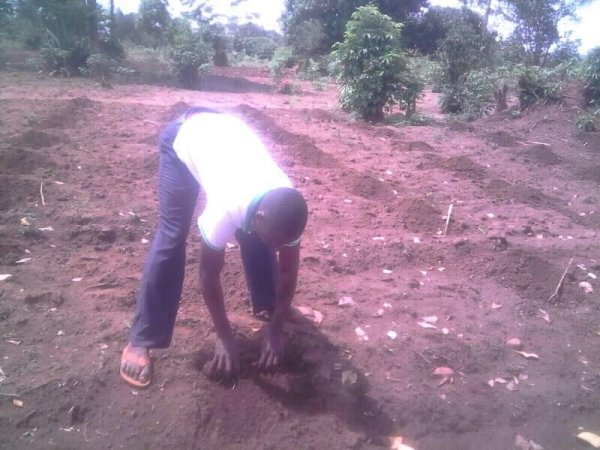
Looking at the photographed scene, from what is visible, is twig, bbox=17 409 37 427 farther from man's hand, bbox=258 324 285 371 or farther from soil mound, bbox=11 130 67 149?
soil mound, bbox=11 130 67 149

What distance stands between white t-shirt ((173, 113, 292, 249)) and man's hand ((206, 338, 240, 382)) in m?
0.61

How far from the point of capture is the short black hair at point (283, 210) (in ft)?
5.60

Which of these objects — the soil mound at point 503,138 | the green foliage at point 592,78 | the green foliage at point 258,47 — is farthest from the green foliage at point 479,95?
the green foliage at point 258,47

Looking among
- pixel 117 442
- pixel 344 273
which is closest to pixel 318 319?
pixel 344 273

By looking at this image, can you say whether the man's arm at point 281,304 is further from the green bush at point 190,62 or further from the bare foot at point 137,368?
the green bush at point 190,62

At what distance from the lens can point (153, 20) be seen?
20.4m

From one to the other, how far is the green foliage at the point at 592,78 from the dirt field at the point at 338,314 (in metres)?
4.82

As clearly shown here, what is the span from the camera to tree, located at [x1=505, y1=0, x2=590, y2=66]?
623 inches

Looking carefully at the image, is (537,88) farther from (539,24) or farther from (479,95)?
(539,24)

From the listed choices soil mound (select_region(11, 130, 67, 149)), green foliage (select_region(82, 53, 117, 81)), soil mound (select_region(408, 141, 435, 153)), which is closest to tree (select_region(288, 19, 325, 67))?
green foliage (select_region(82, 53, 117, 81))

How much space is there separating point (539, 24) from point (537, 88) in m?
8.24

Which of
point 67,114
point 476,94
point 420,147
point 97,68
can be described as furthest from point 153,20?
point 420,147

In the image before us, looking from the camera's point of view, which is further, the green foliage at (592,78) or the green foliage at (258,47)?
the green foliage at (258,47)

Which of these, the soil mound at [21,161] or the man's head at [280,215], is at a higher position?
the man's head at [280,215]
